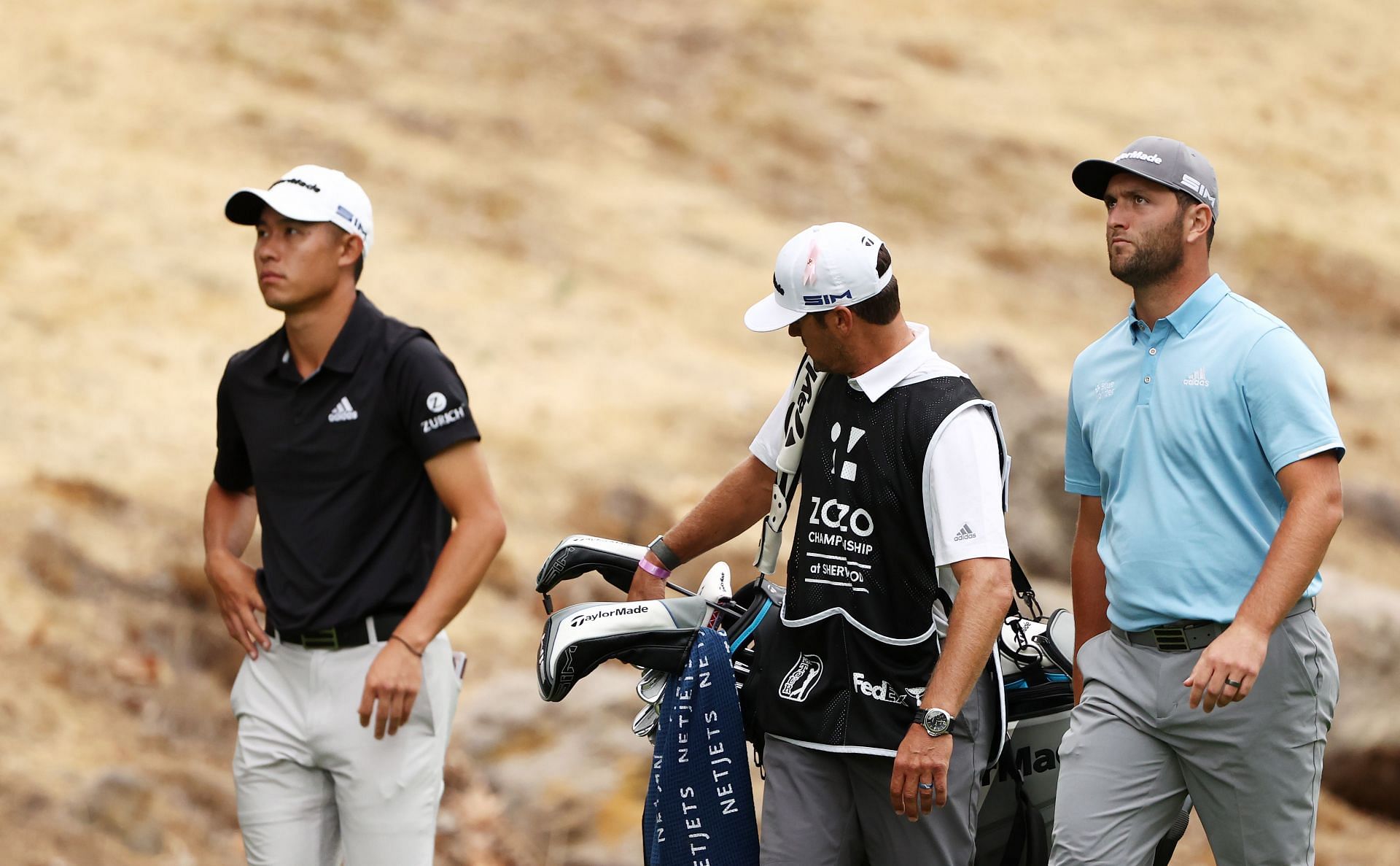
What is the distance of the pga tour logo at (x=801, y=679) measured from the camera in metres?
4.20

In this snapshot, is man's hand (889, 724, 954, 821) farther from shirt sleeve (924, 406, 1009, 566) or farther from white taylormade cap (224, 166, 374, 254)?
white taylormade cap (224, 166, 374, 254)

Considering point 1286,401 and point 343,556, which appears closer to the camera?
point 1286,401

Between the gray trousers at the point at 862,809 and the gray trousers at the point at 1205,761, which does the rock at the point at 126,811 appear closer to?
the gray trousers at the point at 862,809

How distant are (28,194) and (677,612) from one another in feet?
40.5

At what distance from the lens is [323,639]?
4.60 meters

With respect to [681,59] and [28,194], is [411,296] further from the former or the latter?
[681,59]

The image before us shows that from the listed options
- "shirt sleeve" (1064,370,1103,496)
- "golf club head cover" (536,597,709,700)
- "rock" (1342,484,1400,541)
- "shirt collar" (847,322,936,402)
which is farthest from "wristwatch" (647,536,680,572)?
"rock" (1342,484,1400,541)

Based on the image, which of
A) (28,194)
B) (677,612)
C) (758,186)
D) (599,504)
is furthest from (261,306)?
(677,612)

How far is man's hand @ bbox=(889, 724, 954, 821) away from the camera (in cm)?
389

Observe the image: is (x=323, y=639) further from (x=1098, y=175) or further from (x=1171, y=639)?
(x=1098, y=175)

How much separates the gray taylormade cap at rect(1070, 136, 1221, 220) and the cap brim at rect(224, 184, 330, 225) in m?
2.15

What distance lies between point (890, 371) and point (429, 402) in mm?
1326

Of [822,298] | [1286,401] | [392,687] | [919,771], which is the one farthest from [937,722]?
[392,687]

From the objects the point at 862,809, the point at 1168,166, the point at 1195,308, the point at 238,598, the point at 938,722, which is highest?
the point at 1168,166
